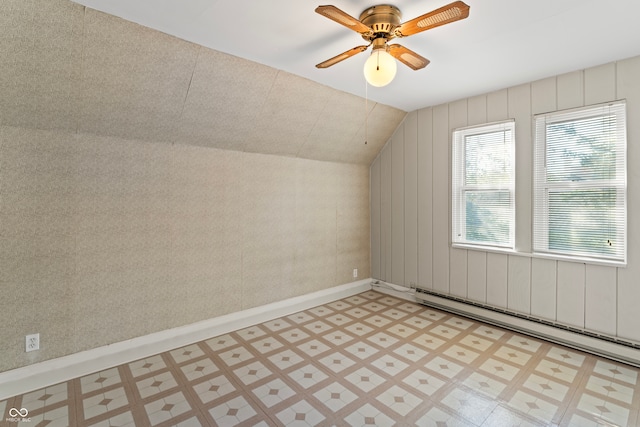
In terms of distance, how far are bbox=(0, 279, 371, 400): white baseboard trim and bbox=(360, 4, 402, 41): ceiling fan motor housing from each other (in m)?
2.97

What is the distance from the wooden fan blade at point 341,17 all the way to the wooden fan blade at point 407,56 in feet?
0.67

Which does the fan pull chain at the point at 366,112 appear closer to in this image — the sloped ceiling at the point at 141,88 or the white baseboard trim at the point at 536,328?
the sloped ceiling at the point at 141,88

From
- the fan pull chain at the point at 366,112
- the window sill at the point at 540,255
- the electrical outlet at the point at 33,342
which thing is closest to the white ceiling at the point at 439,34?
the fan pull chain at the point at 366,112

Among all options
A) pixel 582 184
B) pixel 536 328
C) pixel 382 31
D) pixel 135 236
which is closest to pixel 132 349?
pixel 135 236

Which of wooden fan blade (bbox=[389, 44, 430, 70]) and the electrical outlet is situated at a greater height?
wooden fan blade (bbox=[389, 44, 430, 70])

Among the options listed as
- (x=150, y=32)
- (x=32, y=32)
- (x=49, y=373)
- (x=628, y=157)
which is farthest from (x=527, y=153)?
(x=49, y=373)

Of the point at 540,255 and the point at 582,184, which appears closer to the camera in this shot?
the point at 582,184

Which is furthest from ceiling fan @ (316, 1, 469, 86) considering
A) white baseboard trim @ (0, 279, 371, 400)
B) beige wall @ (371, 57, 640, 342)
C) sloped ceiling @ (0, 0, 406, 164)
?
white baseboard trim @ (0, 279, 371, 400)

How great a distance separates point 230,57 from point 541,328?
12.7ft

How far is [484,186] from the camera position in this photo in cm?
362

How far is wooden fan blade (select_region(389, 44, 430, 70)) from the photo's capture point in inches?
79.3

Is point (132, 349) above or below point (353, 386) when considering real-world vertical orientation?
above

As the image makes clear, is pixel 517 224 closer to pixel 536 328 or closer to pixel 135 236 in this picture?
pixel 536 328

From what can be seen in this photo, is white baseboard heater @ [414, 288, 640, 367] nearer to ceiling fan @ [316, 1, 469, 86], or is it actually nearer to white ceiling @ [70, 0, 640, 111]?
white ceiling @ [70, 0, 640, 111]
